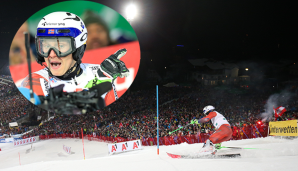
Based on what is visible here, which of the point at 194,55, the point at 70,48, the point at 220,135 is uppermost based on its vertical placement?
the point at 194,55

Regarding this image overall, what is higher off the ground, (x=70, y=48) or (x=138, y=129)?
(x=70, y=48)

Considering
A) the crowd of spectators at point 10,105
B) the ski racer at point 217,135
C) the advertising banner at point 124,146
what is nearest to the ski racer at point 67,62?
the ski racer at point 217,135

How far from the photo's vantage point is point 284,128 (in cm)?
984

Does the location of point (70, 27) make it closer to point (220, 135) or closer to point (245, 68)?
point (220, 135)

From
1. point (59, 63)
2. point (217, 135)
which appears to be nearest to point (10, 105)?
point (59, 63)

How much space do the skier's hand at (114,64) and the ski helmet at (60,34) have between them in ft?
3.85

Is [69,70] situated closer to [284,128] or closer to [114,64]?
[114,64]

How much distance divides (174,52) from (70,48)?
1696cm

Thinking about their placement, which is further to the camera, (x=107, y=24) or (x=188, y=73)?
(x=188, y=73)

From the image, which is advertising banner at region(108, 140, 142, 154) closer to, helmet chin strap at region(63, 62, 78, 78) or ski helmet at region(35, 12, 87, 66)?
helmet chin strap at region(63, 62, 78, 78)

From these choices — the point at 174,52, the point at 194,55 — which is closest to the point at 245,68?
the point at 194,55

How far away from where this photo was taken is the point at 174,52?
23.7 metres

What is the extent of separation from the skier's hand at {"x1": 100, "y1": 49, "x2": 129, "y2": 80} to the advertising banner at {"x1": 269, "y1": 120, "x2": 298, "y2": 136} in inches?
314

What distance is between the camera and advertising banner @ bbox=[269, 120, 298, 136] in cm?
944
